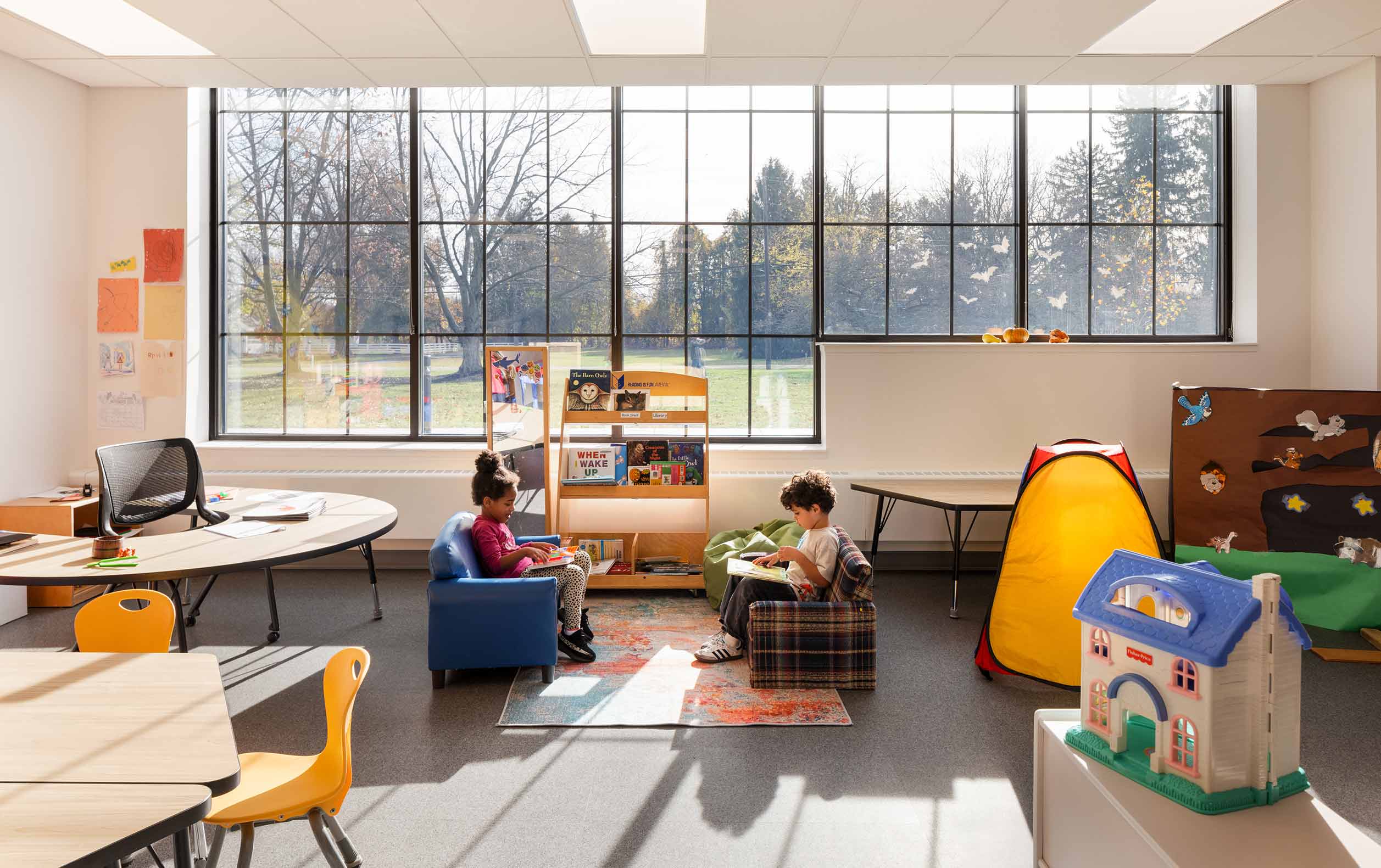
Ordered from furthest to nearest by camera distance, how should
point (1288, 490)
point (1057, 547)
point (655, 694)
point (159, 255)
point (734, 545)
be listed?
point (159, 255) < point (734, 545) < point (1288, 490) < point (1057, 547) < point (655, 694)

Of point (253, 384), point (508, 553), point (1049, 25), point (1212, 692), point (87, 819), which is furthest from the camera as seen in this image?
point (253, 384)

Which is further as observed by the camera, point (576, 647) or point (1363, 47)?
point (1363, 47)

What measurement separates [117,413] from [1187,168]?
7587 millimetres

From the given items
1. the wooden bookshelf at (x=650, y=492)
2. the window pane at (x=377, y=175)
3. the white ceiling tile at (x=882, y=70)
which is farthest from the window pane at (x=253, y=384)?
the white ceiling tile at (x=882, y=70)

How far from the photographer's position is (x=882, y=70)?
5023 millimetres

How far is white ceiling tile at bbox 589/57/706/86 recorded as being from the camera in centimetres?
481

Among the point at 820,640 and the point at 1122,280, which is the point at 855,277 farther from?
the point at 820,640

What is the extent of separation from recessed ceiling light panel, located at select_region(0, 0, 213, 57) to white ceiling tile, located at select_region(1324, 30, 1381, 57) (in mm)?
6361

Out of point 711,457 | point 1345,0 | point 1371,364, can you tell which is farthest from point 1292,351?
point 711,457

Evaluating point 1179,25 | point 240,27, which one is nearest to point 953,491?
point 1179,25

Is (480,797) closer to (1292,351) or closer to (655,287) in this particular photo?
(655,287)

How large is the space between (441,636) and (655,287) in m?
3.14

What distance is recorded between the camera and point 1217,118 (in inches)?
234

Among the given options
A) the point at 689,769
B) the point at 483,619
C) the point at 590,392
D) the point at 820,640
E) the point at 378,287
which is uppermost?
the point at 378,287
